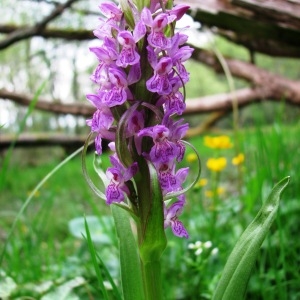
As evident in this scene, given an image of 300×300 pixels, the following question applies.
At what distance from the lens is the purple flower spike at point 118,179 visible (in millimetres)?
1048

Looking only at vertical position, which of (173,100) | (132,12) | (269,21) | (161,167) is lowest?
(161,167)

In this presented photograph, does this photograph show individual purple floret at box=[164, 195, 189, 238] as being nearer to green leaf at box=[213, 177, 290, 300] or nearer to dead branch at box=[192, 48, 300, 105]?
green leaf at box=[213, 177, 290, 300]

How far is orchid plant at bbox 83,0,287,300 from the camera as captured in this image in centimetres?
103

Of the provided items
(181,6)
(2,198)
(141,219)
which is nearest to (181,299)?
(141,219)

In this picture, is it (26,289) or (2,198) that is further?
(2,198)

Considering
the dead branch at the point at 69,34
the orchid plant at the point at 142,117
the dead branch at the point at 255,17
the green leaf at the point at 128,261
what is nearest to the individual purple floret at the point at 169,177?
the orchid plant at the point at 142,117

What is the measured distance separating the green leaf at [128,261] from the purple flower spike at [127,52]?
0.44 m

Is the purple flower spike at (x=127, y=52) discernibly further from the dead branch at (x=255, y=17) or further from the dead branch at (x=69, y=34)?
the dead branch at (x=69, y=34)

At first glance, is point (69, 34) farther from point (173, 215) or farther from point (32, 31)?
point (173, 215)

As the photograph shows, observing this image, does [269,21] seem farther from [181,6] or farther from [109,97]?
[109,97]

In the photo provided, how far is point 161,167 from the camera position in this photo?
3.61 feet

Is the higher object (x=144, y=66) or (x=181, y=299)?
(x=144, y=66)

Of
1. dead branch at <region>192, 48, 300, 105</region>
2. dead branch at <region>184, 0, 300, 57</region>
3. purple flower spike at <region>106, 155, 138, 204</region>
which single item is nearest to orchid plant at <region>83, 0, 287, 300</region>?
purple flower spike at <region>106, 155, 138, 204</region>

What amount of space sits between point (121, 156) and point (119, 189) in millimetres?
Answer: 90
